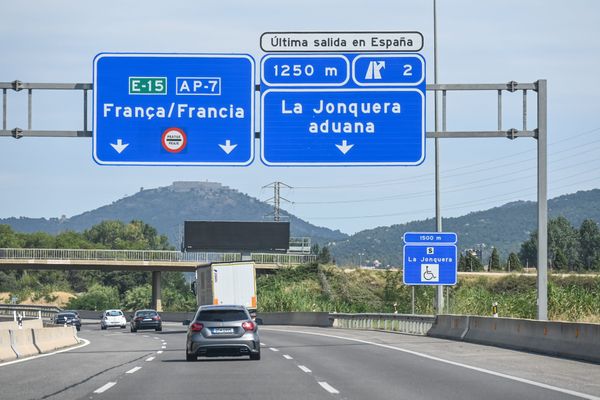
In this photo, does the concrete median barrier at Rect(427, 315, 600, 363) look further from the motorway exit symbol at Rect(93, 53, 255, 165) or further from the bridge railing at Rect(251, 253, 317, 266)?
the bridge railing at Rect(251, 253, 317, 266)

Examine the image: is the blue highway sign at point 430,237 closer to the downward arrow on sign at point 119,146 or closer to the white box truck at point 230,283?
the white box truck at point 230,283

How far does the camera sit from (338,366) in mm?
23422

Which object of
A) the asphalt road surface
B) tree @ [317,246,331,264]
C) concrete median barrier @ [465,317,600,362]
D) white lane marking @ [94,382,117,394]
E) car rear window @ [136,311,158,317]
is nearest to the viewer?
the asphalt road surface

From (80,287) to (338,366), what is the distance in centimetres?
18163

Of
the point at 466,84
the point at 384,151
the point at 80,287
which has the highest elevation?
the point at 466,84

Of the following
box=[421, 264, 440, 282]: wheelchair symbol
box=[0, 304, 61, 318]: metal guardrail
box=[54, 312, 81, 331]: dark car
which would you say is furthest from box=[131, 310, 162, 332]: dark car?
box=[0, 304, 61, 318]: metal guardrail

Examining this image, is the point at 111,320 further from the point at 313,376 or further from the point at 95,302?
the point at 95,302

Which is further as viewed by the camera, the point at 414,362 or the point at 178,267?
the point at 178,267

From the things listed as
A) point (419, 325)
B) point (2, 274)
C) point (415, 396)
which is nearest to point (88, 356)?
point (415, 396)

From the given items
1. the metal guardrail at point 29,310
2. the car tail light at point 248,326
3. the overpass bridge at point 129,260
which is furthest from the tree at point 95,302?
the car tail light at point 248,326

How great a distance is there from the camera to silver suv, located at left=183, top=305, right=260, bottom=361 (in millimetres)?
25484

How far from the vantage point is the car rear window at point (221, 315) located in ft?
84.4

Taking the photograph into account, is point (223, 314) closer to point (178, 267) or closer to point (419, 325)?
point (419, 325)

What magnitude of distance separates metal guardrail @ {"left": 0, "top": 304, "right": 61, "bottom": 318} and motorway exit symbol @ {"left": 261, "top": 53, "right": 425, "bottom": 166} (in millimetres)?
81323
